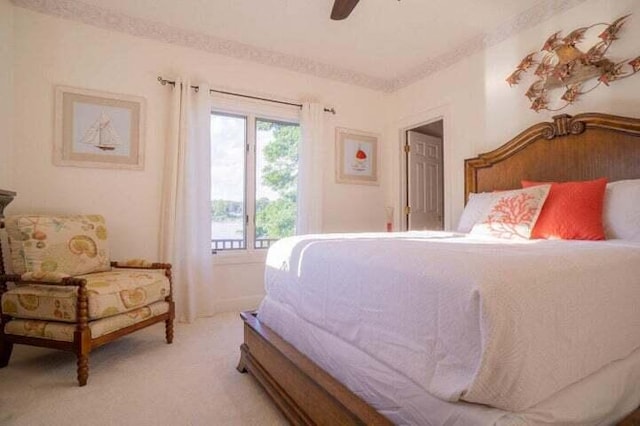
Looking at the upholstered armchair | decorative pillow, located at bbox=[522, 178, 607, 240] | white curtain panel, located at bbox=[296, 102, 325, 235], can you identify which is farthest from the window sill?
decorative pillow, located at bbox=[522, 178, 607, 240]

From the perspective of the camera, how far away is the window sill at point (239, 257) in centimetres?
343

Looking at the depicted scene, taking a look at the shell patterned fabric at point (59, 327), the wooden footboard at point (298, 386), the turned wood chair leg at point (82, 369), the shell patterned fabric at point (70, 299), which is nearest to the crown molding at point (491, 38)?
the wooden footboard at point (298, 386)

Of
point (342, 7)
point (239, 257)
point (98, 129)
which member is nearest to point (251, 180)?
point (239, 257)

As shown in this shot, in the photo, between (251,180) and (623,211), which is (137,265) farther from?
(623,211)

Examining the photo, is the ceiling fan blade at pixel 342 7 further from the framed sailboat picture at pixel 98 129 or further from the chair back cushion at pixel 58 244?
the chair back cushion at pixel 58 244

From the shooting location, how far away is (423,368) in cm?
99

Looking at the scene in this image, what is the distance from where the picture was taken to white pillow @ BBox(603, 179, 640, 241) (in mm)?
1896

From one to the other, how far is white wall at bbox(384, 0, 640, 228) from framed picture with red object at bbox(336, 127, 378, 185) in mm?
328

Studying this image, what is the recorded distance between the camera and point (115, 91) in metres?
2.98

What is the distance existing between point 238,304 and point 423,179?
9.03ft

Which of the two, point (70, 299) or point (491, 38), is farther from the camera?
point (491, 38)

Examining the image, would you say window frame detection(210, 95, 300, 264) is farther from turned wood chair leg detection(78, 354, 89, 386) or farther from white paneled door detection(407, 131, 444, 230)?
white paneled door detection(407, 131, 444, 230)

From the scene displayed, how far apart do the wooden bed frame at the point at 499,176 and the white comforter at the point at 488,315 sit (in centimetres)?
20

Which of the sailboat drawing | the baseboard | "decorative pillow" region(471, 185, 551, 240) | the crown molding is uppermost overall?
the crown molding
